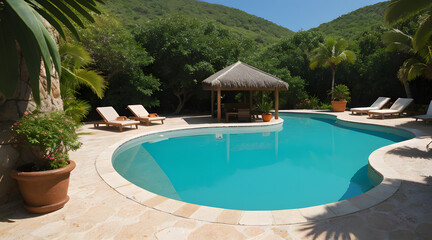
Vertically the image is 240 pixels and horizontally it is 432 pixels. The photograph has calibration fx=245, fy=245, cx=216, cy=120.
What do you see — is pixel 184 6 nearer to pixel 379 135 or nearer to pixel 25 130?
pixel 379 135

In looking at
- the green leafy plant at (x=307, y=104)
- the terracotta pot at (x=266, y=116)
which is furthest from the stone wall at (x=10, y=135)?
the green leafy plant at (x=307, y=104)

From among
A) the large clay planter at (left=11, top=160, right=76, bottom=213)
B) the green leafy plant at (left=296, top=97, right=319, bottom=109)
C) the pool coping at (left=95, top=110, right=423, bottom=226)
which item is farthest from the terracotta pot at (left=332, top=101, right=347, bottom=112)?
the large clay planter at (left=11, top=160, right=76, bottom=213)

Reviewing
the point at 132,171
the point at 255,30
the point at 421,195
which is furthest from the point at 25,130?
the point at 255,30

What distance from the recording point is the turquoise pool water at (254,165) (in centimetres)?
433

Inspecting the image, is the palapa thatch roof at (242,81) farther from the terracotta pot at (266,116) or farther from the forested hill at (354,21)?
the forested hill at (354,21)

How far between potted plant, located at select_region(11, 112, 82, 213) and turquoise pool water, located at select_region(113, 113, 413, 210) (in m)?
1.67

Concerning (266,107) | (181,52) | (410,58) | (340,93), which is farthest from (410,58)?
(181,52)

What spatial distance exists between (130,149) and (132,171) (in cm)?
200

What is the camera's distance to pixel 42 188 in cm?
294

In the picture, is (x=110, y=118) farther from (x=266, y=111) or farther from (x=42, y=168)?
(x=266, y=111)

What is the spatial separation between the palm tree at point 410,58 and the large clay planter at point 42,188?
1417 cm

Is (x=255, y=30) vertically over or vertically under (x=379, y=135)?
over

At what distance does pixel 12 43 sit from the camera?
151cm

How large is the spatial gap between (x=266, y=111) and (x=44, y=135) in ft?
35.6
